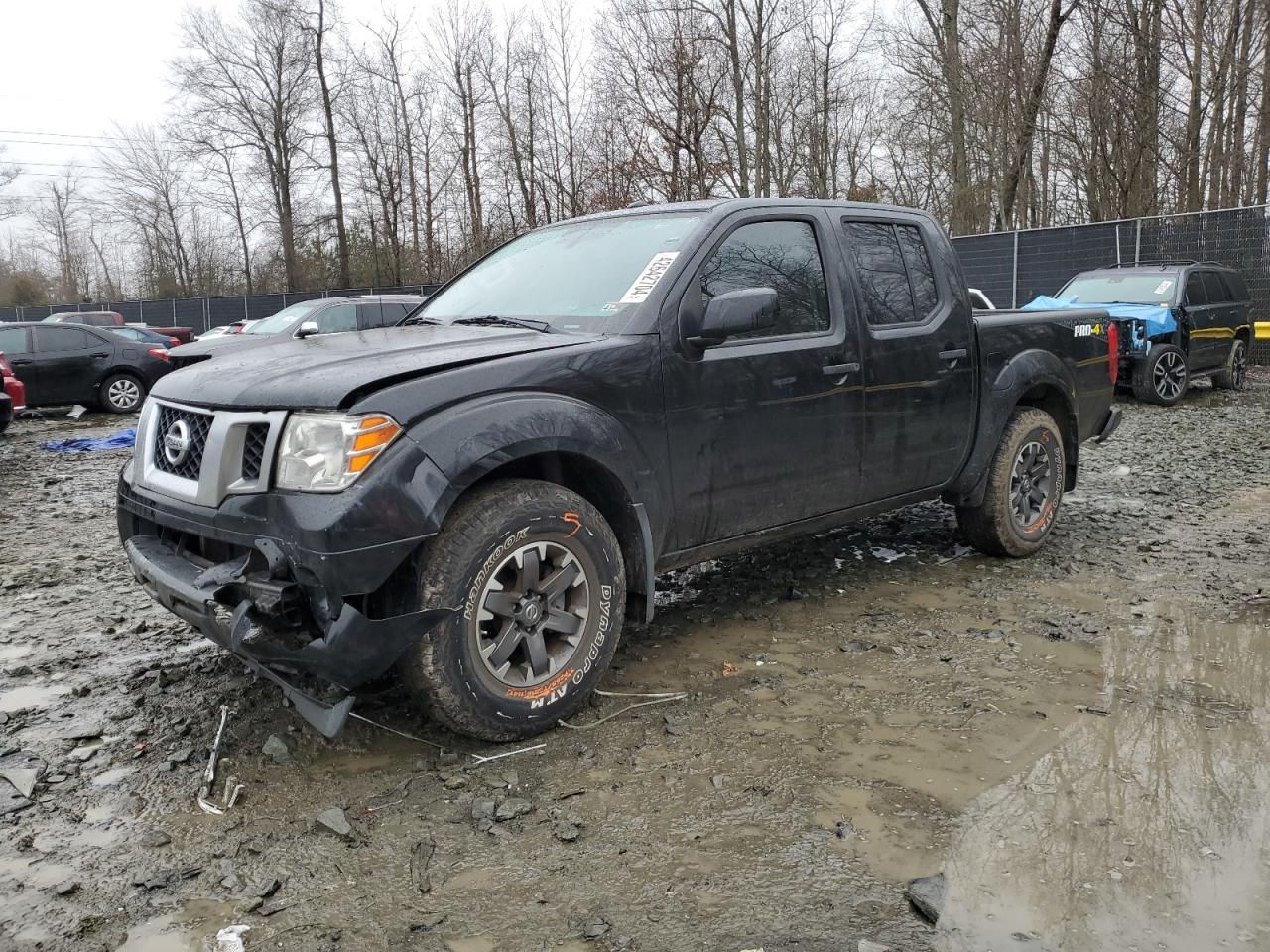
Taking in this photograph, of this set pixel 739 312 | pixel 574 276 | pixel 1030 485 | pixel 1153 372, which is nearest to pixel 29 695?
pixel 574 276

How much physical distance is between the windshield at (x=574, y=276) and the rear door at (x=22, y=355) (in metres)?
12.8

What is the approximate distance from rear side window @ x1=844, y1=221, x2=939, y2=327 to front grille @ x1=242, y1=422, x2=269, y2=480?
2.77 m

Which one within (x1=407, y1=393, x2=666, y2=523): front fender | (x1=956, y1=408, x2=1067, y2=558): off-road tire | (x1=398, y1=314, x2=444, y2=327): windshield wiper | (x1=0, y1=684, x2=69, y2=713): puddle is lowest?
(x1=0, y1=684, x2=69, y2=713): puddle

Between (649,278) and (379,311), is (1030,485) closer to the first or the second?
(649,278)

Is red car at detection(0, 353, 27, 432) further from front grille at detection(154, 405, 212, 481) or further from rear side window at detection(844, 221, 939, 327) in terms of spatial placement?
rear side window at detection(844, 221, 939, 327)

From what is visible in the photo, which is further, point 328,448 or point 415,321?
point 415,321

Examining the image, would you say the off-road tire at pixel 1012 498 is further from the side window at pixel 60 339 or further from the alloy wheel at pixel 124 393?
the side window at pixel 60 339

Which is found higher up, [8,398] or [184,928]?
[8,398]

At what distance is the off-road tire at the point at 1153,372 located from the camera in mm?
12359

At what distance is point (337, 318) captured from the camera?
14.3 meters

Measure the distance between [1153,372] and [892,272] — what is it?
9.40m

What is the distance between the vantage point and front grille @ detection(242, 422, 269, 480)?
3010 millimetres

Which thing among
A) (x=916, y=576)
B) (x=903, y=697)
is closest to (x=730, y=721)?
(x=903, y=697)

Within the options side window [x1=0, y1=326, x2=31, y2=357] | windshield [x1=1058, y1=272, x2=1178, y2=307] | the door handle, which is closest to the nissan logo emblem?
the door handle
